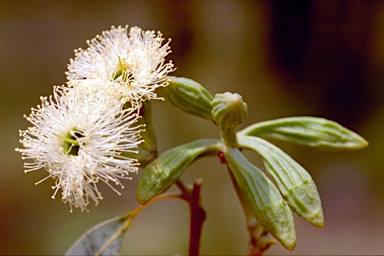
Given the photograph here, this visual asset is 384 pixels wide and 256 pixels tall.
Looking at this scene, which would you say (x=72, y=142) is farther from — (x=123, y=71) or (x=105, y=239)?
(x=105, y=239)

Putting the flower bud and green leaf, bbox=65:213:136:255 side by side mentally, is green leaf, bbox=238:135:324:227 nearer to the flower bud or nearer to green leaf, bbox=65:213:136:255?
the flower bud

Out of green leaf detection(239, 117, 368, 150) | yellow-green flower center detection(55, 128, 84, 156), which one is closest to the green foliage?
green leaf detection(239, 117, 368, 150)

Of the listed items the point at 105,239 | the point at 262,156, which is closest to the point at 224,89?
the point at 105,239

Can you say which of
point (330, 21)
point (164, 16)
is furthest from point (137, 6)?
point (330, 21)

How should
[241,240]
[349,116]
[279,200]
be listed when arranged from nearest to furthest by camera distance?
[279,200], [241,240], [349,116]

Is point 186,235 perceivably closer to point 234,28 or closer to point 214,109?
point 234,28

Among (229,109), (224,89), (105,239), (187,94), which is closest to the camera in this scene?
(229,109)

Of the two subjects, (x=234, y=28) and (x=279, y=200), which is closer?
(x=279, y=200)
